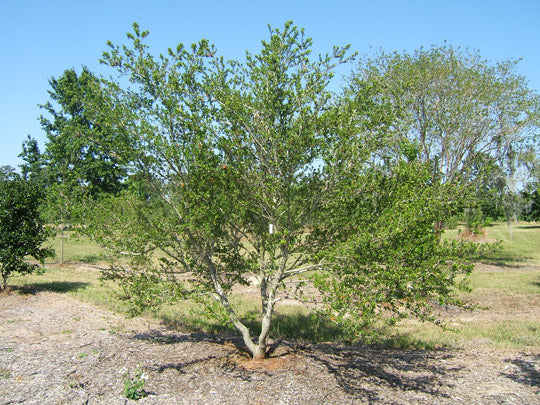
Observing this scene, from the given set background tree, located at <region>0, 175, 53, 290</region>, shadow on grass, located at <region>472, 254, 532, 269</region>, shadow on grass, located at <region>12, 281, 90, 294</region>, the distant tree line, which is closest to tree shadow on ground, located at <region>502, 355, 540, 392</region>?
the distant tree line

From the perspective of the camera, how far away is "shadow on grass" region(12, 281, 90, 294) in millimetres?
14607

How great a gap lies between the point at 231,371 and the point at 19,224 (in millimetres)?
10077

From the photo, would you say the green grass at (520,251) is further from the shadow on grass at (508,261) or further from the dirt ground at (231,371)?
the dirt ground at (231,371)

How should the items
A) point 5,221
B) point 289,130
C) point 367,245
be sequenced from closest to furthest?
1. point 367,245
2. point 289,130
3. point 5,221

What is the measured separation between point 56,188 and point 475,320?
11.4 meters

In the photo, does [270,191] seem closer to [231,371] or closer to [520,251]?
[231,371]

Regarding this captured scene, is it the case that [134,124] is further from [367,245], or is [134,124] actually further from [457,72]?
[457,72]

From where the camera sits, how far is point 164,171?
24.0 ft

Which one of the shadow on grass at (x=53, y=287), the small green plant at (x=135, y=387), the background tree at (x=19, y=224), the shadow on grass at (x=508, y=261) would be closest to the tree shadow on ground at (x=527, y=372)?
the small green plant at (x=135, y=387)

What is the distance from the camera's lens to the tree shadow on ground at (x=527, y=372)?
744cm

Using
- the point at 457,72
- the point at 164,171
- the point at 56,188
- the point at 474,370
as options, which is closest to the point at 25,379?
the point at 56,188

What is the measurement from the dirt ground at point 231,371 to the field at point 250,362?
2 cm

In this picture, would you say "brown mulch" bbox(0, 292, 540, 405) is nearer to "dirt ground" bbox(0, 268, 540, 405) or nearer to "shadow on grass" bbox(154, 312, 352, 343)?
"dirt ground" bbox(0, 268, 540, 405)

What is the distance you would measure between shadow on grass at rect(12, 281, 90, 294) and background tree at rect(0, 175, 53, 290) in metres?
0.70
